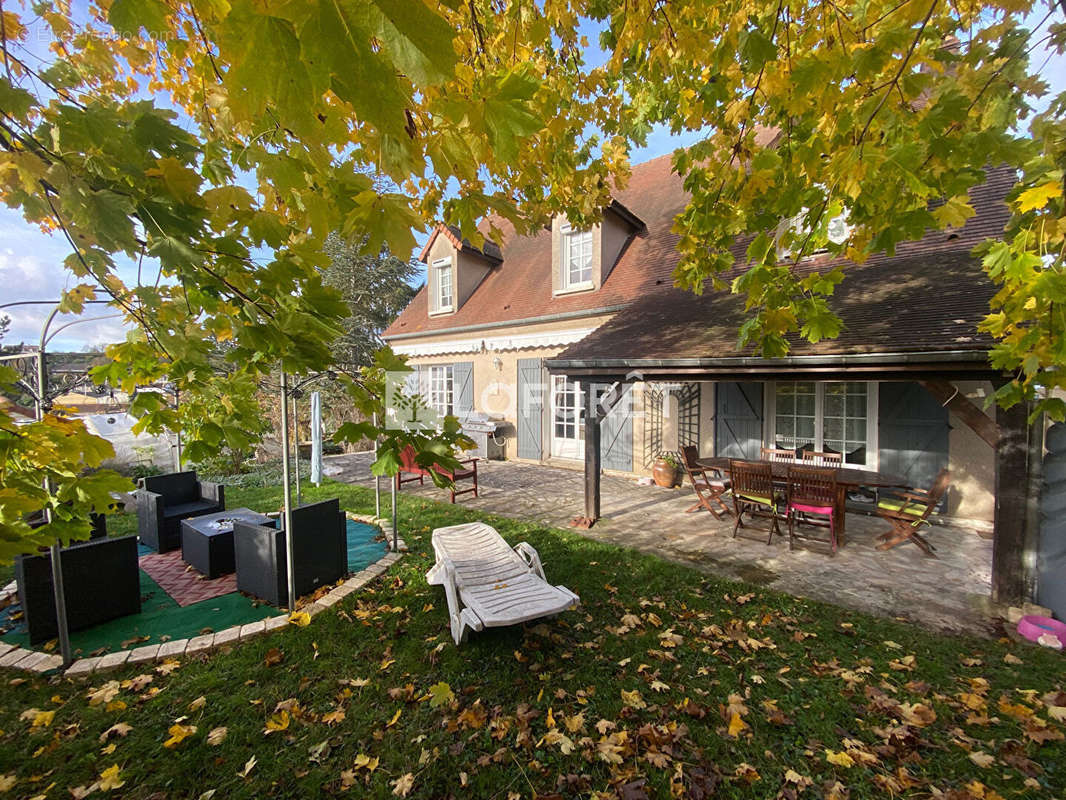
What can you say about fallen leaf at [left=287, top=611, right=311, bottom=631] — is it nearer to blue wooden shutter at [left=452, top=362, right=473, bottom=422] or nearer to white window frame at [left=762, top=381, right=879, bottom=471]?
white window frame at [left=762, top=381, right=879, bottom=471]

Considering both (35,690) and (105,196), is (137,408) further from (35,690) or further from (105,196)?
(35,690)

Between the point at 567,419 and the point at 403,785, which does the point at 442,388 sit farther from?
the point at 403,785

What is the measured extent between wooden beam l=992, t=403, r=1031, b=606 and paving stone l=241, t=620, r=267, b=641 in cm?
664

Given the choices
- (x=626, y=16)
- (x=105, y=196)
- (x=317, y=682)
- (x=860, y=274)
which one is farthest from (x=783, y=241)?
(x=860, y=274)

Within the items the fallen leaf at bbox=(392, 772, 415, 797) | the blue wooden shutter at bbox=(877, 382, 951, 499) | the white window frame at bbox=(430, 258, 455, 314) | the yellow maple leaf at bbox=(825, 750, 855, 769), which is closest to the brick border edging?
the fallen leaf at bbox=(392, 772, 415, 797)

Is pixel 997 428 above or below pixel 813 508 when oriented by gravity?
above

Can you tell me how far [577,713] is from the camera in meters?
2.65

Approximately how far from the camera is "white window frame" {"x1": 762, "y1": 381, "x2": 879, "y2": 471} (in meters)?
6.91

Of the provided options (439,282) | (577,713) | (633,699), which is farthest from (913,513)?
(439,282)

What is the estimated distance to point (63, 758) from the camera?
227cm

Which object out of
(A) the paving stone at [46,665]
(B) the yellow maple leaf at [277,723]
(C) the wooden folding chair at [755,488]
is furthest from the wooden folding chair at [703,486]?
(A) the paving stone at [46,665]

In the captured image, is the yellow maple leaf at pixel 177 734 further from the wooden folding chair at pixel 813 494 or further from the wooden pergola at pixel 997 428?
the wooden folding chair at pixel 813 494

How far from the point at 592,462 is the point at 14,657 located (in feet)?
19.4

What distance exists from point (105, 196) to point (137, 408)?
4.24 feet
